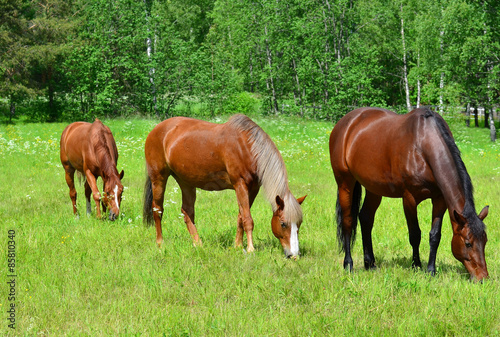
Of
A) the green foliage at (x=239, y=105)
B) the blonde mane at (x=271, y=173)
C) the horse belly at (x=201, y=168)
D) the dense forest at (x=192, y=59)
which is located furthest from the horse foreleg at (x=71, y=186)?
the green foliage at (x=239, y=105)

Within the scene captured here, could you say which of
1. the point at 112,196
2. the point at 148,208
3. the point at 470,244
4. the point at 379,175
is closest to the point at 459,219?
the point at 470,244

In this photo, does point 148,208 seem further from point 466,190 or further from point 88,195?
point 466,190

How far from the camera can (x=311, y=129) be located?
930 inches

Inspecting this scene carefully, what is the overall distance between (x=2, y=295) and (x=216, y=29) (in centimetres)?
4948

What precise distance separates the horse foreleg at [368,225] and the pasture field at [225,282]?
0.63 ft

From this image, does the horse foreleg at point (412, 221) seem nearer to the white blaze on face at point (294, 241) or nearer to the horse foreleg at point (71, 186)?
the white blaze on face at point (294, 241)

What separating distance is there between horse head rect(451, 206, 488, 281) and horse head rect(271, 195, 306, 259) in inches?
79.3

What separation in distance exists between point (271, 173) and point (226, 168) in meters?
0.76

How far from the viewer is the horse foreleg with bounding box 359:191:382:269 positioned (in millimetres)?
6090

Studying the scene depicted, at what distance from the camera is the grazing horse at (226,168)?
617 cm

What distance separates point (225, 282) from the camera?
518 centimetres

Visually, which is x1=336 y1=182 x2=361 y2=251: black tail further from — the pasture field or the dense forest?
the dense forest

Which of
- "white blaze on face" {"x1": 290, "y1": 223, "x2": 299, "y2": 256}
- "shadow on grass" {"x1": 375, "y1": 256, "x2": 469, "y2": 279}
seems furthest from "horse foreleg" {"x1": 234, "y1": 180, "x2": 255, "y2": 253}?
"shadow on grass" {"x1": 375, "y1": 256, "x2": 469, "y2": 279}

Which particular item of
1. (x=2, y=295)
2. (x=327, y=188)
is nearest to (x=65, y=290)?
A: (x=2, y=295)
